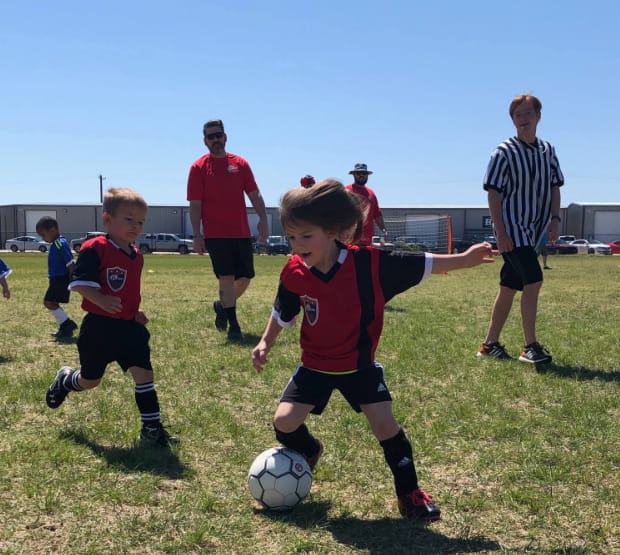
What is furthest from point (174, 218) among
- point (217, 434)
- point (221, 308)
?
point (217, 434)

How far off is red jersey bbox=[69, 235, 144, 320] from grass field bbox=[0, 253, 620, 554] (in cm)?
81

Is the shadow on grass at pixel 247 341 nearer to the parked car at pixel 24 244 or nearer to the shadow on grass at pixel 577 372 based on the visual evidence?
the shadow on grass at pixel 577 372

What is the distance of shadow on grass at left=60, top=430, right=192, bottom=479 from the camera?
3436mm

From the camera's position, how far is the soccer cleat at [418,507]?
2.84 m

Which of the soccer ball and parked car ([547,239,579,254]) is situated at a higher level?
parked car ([547,239,579,254])

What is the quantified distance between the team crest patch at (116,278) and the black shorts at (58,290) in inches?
166

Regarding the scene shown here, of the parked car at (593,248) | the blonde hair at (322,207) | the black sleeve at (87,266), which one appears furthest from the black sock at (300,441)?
the parked car at (593,248)

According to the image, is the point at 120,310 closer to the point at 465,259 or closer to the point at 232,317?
the point at 465,259

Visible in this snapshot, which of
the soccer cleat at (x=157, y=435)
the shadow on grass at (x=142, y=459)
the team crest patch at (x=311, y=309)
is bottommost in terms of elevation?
the shadow on grass at (x=142, y=459)

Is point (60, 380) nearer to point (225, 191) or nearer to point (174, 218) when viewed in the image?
point (225, 191)

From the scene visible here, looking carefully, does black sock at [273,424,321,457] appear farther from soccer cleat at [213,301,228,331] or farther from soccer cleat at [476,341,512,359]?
soccer cleat at [213,301,228,331]

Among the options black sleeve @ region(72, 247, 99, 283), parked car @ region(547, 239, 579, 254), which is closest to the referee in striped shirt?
black sleeve @ region(72, 247, 99, 283)

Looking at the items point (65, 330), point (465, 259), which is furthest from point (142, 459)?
point (65, 330)

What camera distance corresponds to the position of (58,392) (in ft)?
14.2
